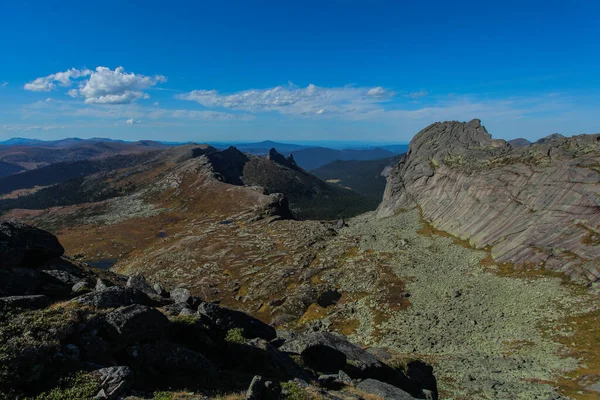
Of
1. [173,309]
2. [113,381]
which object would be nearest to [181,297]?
[173,309]

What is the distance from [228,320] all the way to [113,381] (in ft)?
34.7

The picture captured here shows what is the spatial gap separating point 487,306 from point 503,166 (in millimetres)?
58577

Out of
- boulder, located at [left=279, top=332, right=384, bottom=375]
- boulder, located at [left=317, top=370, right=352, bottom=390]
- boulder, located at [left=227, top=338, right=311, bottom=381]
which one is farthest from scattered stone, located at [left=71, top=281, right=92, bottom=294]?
boulder, located at [left=317, top=370, right=352, bottom=390]

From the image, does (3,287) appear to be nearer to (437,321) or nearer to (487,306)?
(437,321)

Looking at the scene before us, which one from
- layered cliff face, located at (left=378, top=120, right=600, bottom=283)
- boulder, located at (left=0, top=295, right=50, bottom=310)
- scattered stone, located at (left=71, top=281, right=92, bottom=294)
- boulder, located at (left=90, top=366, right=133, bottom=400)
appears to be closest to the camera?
boulder, located at (left=90, top=366, right=133, bottom=400)

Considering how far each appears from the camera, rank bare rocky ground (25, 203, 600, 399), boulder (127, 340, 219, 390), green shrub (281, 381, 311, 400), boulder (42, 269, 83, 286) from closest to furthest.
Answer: boulder (127, 340, 219, 390)
green shrub (281, 381, 311, 400)
boulder (42, 269, 83, 286)
bare rocky ground (25, 203, 600, 399)

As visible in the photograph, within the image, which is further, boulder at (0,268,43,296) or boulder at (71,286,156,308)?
boulder at (0,268,43,296)

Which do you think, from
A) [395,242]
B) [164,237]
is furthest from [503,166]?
[164,237]

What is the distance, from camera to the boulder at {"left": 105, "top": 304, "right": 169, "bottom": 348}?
18.9m

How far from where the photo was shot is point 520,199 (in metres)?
86.7

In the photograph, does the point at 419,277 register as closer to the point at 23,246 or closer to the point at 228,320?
the point at 228,320

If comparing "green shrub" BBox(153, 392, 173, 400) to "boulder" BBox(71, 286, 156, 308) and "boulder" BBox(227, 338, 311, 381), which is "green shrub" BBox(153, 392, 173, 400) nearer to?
"boulder" BBox(227, 338, 311, 381)

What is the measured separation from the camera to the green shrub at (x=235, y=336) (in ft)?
79.4

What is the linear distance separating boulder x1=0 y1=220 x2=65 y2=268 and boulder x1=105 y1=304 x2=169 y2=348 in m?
9.38
